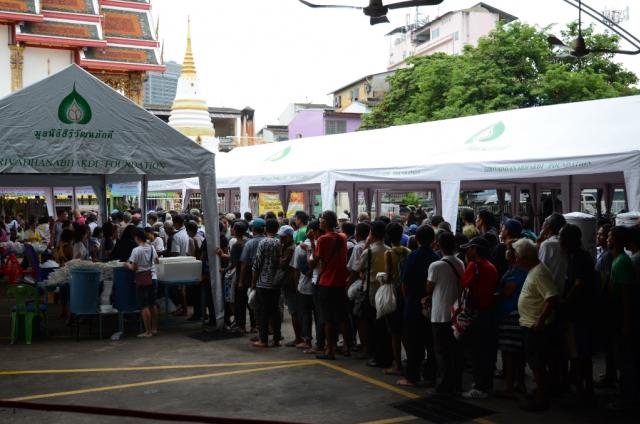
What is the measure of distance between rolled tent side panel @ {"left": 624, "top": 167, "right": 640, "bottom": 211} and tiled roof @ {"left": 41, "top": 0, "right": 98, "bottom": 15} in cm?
2653

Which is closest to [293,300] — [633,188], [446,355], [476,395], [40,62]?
[446,355]

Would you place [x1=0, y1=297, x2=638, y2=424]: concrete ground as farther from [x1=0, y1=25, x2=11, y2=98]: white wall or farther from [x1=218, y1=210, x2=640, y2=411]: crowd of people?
[x1=0, y1=25, x2=11, y2=98]: white wall

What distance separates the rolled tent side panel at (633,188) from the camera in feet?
27.0

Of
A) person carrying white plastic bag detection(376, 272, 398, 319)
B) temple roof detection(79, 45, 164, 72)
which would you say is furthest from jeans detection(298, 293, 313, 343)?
temple roof detection(79, 45, 164, 72)

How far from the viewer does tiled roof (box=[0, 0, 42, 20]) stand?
26.7m

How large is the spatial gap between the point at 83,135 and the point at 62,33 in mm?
22610

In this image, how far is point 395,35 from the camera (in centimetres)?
6825

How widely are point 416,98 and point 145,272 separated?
2368 centimetres

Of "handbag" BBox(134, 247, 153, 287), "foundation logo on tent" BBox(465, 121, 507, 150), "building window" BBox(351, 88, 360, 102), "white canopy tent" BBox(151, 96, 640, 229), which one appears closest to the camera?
"handbag" BBox(134, 247, 153, 287)

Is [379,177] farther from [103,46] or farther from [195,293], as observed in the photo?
[103,46]

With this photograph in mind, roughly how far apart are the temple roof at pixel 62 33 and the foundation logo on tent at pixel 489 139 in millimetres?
22222

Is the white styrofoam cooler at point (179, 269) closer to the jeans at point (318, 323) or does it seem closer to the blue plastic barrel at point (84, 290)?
the blue plastic barrel at point (84, 290)

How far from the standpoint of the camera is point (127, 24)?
31422 millimetres

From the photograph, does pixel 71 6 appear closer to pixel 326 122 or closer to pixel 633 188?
pixel 326 122
